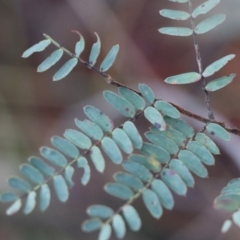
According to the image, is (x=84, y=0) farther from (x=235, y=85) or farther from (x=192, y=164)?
(x=192, y=164)

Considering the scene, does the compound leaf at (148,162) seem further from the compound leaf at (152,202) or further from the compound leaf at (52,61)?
the compound leaf at (52,61)

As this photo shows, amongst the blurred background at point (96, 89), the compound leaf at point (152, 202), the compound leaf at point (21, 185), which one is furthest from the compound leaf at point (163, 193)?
the blurred background at point (96, 89)

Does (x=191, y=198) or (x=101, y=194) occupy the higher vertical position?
(x=101, y=194)

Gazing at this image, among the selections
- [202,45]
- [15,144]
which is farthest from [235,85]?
[15,144]

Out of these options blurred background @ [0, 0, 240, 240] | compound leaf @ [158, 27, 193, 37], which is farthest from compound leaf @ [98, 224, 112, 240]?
blurred background @ [0, 0, 240, 240]

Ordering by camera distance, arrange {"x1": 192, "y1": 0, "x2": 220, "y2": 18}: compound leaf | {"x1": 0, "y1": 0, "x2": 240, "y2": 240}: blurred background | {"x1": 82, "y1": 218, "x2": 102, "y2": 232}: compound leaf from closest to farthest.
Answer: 1. {"x1": 82, "y1": 218, "x2": 102, "y2": 232}: compound leaf
2. {"x1": 192, "y1": 0, "x2": 220, "y2": 18}: compound leaf
3. {"x1": 0, "y1": 0, "x2": 240, "y2": 240}: blurred background

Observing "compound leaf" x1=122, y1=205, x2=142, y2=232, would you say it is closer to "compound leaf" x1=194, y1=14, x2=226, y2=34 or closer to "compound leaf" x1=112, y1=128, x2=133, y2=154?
"compound leaf" x1=112, y1=128, x2=133, y2=154

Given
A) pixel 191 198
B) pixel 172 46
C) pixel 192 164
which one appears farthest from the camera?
pixel 172 46
